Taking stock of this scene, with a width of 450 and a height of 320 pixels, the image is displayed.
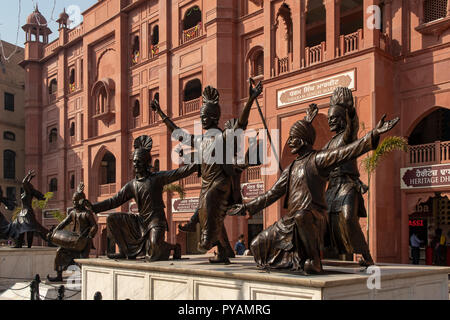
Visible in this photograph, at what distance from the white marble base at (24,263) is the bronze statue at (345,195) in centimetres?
940

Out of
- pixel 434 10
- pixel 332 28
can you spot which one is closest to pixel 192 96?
pixel 332 28

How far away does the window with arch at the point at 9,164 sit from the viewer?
133ft

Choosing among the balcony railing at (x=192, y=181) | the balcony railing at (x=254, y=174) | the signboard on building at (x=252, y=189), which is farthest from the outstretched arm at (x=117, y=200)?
the balcony railing at (x=192, y=181)

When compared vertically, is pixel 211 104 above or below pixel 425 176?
above

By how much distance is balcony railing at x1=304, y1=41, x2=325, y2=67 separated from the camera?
695 inches

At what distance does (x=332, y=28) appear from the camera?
56.8 feet

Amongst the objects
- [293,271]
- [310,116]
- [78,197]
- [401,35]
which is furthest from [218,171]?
[401,35]

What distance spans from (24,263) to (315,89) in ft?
35.3

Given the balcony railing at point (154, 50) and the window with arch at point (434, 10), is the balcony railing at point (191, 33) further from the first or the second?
the window with arch at point (434, 10)

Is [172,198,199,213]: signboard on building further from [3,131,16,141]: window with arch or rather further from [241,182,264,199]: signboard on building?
[3,131,16,141]: window with arch

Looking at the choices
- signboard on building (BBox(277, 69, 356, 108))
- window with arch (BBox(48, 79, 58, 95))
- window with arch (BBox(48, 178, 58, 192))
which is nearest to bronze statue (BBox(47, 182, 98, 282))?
signboard on building (BBox(277, 69, 356, 108))

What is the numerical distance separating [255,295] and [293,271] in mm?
460

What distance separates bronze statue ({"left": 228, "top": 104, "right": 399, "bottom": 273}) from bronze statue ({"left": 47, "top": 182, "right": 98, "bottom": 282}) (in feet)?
16.1

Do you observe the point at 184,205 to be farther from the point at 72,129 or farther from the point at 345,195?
the point at 345,195
